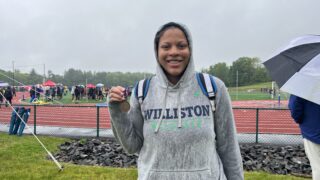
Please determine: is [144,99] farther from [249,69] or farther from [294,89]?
[249,69]

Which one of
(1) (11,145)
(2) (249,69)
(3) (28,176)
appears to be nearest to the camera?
(3) (28,176)

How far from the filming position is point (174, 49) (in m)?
2.09

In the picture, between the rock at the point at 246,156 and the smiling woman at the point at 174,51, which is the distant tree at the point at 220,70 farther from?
the smiling woman at the point at 174,51

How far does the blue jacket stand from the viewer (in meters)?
3.99

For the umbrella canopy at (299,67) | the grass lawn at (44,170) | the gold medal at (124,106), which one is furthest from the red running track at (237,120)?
the gold medal at (124,106)

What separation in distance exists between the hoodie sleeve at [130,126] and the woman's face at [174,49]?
287mm

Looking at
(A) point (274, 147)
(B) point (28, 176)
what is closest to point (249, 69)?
(A) point (274, 147)

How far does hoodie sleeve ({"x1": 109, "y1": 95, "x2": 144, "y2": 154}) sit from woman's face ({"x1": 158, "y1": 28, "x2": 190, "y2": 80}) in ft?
0.94

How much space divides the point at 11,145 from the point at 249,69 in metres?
74.8

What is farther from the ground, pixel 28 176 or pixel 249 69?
pixel 249 69

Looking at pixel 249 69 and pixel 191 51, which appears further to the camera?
pixel 249 69

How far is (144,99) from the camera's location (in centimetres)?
215

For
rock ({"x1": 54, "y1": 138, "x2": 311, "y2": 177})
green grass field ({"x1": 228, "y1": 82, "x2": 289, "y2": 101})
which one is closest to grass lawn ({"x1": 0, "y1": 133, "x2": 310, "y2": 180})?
rock ({"x1": 54, "y1": 138, "x2": 311, "y2": 177})

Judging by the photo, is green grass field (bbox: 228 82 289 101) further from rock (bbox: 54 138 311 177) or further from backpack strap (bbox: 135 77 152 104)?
backpack strap (bbox: 135 77 152 104)
